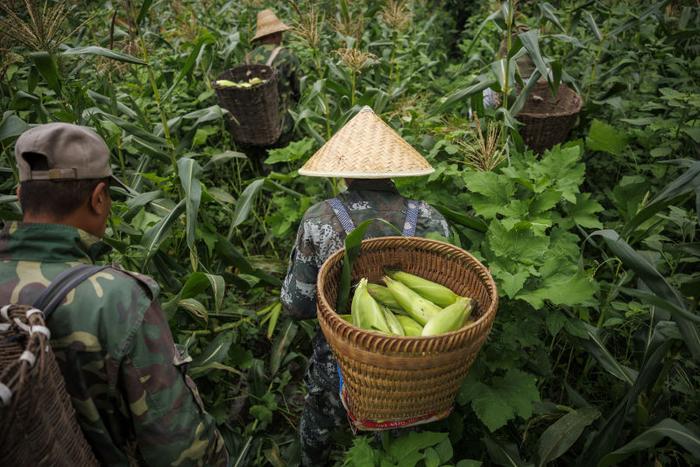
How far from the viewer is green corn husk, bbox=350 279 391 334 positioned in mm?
1627

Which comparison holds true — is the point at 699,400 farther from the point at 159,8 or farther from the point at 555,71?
the point at 159,8

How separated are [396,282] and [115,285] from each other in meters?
1.01

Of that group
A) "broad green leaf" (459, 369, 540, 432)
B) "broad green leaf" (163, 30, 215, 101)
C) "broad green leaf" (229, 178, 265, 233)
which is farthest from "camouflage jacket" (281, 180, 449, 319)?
"broad green leaf" (163, 30, 215, 101)

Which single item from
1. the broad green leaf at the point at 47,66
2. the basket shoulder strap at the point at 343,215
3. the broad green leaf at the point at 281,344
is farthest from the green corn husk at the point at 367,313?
the broad green leaf at the point at 47,66

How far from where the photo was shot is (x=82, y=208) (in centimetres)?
146

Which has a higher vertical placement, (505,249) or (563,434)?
(505,249)

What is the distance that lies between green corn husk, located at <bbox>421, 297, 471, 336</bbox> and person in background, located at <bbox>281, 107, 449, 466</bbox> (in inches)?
20.6

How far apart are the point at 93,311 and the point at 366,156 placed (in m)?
1.19

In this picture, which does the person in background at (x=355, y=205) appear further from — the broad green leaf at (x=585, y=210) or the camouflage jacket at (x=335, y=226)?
the broad green leaf at (x=585, y=210)

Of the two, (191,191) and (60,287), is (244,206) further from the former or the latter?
(60,287)

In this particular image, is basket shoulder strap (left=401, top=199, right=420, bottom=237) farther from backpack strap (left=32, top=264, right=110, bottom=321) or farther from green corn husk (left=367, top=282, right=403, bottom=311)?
backpack strap (left=32, top=264, right=110, bottom=321)

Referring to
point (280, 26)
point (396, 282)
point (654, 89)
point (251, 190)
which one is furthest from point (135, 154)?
point (654, 89)

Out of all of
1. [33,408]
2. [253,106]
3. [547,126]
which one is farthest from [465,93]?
[33,408]

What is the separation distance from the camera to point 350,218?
203cm
